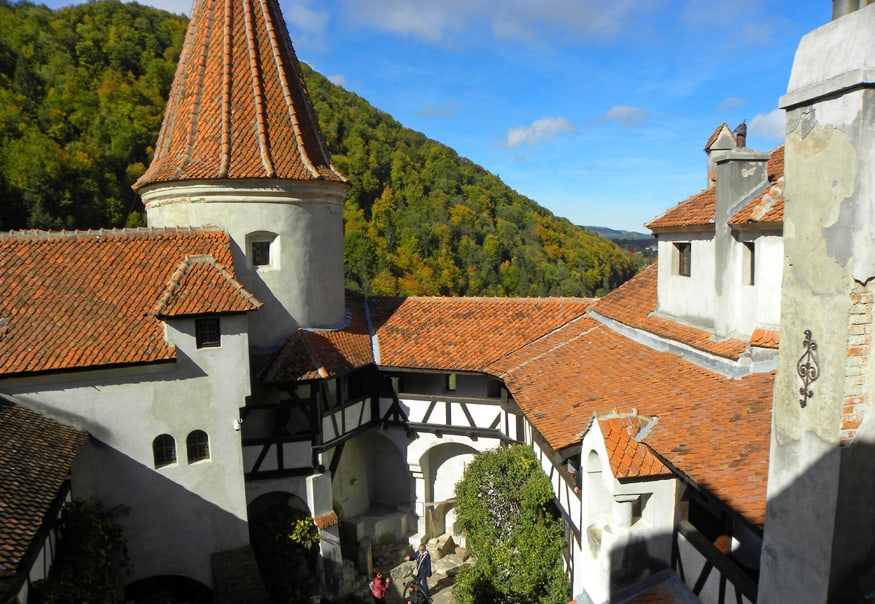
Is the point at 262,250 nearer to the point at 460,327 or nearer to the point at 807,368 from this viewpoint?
the point at 460,327

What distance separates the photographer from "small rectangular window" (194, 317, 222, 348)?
38.8ft

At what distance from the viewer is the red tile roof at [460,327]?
15336 millimetres

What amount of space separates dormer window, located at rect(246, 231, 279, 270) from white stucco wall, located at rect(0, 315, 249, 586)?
2.51m

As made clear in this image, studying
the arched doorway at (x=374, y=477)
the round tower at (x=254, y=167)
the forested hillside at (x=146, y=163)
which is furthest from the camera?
the forested hillside at (x=146, y=163)

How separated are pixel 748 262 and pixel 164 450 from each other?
465 inches

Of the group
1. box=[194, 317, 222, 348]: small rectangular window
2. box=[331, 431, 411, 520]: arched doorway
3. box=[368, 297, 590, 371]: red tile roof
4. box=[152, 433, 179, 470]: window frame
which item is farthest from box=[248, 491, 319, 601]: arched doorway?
box=[194, 317, 222, 348]: small rectangular window

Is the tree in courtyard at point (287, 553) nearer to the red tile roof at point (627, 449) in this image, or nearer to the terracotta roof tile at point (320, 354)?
the terracotta roof tile at point (320, 354)

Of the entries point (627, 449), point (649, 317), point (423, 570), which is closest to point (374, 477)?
point (423, 570)

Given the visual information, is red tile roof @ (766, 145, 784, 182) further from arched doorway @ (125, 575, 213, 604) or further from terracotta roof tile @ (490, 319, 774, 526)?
arched doorway @ (125, 575, 213, 604)

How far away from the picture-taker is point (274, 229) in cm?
1395

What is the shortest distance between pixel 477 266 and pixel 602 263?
21.0 metres

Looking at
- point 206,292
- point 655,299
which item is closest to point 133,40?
point 206,292

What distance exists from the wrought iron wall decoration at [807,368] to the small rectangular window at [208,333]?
→ 33.8 feet

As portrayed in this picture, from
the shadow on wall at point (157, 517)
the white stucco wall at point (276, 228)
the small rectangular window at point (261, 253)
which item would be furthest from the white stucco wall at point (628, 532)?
the small rectangular window at point (261, 253)
